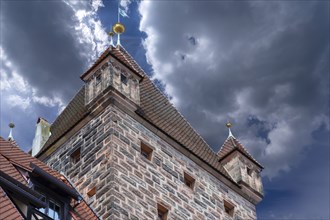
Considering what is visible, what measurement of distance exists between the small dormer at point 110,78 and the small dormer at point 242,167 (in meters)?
4.25

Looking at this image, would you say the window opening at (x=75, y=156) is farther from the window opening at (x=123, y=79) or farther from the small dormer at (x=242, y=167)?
the small dormer at (x=242, y=167)

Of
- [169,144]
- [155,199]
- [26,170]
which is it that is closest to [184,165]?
[169,144]

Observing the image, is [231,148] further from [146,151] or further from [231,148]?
[146,151]

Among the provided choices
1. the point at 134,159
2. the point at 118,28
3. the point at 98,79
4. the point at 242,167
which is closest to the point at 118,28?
the point at 118,28

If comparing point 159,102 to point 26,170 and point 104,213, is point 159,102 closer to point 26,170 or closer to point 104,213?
point 104,213

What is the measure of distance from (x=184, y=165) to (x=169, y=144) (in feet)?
2.20

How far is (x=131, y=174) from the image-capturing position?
1611 cm

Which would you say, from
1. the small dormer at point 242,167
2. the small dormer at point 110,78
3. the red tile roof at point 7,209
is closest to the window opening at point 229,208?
the small dormer at point 242,167

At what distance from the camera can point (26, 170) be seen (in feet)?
44.4

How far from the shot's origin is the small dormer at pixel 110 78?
18.0 metres

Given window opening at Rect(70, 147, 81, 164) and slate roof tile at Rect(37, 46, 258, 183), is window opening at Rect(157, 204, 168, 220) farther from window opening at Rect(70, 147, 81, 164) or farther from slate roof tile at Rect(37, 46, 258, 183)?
slate roof tile at Rect(37, 46, 258, 183)

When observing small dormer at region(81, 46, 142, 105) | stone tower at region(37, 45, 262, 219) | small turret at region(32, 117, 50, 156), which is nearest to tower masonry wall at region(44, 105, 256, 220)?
stone tower at region(37, 45, 262, 219)

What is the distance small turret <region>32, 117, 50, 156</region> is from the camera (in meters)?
20.2

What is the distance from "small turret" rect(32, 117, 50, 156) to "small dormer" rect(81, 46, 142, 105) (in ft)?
8.28
